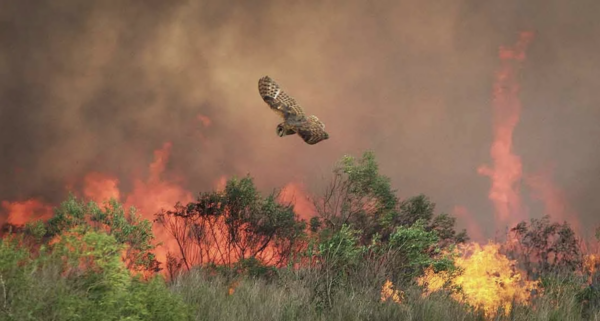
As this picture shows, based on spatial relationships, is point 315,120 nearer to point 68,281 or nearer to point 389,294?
point 389,294

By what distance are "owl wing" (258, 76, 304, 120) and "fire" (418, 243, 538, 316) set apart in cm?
632

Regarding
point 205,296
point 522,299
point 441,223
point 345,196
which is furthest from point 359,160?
point 205,296

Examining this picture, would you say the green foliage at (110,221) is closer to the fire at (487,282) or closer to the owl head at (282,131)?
the owl head at (282,131)

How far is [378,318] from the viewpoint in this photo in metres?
9.86

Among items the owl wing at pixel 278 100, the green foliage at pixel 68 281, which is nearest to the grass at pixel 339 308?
the green foliage at pixel 68 281

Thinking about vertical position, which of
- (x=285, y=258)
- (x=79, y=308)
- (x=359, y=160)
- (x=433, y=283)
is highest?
(x=359, y=160)

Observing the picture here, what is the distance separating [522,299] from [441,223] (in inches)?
703

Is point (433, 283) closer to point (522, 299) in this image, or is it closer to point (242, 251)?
point (522, 299)

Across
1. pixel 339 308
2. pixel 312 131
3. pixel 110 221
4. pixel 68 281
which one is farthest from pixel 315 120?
pixel 68 281

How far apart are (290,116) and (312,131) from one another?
87 cm

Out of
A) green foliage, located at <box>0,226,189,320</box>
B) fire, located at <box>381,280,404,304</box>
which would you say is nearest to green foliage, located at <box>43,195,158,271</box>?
fire, located at <box>381,280,404,304</box>

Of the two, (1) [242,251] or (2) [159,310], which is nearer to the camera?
(2) [159,310]

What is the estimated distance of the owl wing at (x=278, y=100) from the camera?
17.2 m

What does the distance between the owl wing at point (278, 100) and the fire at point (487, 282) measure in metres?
6.32
